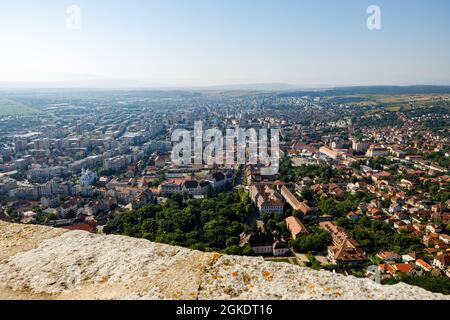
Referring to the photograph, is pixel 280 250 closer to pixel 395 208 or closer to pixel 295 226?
pixel 295 226

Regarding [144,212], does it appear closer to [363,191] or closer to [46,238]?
[363,191]

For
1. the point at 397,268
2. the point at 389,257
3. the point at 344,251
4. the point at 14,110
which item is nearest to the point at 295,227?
the point at 344,251

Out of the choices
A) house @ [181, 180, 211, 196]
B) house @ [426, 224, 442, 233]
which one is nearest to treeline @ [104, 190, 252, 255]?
house @ [181, 180, 211, 196]

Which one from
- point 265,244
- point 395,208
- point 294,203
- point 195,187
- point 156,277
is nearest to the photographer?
point 156,277

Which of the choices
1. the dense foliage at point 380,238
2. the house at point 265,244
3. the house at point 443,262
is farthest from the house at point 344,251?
the house at point 443,262

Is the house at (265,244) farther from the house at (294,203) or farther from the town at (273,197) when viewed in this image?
the house at (294,203)

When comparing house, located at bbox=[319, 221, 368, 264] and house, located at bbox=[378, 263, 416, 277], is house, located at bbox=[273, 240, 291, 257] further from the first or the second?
house, located at bbox=[378, 263, 416, 277]
